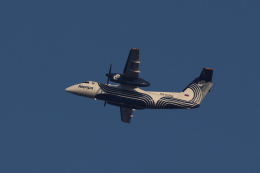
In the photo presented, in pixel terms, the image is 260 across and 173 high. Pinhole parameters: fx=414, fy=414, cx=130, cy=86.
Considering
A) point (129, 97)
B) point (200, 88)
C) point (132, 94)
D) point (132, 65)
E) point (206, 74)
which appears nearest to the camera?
point (132, 65)

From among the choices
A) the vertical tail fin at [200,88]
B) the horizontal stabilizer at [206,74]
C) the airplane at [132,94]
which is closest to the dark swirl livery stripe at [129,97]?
the airplane at [132,94]

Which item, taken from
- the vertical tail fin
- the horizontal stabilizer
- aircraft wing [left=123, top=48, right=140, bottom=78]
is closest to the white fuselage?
the vertical tail fin

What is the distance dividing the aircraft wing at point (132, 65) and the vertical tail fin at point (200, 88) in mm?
6622

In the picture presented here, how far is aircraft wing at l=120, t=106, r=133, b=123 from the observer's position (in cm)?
4906

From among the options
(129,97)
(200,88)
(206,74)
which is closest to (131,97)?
(129,97)

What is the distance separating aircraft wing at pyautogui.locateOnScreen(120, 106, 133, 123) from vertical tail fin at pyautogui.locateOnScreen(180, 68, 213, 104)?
6642 millimetres

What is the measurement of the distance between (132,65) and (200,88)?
929 centimetres

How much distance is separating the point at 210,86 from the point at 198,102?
2.45 metres

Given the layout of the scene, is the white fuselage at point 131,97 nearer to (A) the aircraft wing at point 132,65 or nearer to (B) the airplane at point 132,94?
(B) the airplane at point 132,94

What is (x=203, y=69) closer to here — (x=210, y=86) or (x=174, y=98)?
(x=210, y=86)

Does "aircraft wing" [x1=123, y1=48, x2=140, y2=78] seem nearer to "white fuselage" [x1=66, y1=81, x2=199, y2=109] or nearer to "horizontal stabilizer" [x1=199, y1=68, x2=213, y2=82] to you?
"white fuselage" [x1=66, y1=81, x2=199, y2=109]

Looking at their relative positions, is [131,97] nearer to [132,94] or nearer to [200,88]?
[132,94]

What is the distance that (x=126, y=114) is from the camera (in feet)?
162

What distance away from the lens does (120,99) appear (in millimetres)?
45219
